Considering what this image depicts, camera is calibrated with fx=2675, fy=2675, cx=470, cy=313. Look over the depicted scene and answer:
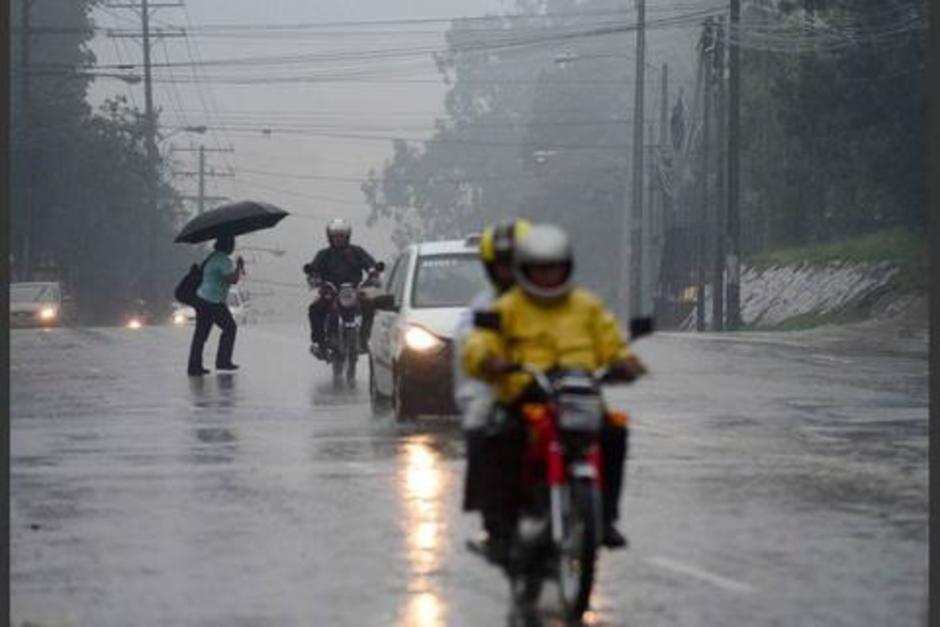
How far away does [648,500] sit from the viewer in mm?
15414

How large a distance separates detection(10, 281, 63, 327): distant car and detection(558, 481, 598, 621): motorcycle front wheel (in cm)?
5657

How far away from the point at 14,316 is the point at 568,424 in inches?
2296

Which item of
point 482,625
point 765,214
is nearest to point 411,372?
point 482,625

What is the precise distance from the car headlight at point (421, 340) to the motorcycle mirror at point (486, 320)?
11.4 meters

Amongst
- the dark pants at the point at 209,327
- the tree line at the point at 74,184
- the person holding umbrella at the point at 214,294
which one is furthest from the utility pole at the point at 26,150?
the person holding umbrella at the point at 214,294

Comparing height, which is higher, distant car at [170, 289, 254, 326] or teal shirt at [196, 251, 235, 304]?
teal shirt at [196, 251, 235, 304]

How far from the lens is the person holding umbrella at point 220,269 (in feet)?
98.9

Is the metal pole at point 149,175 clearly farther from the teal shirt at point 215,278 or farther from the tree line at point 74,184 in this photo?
the teal shirt at point 215,278

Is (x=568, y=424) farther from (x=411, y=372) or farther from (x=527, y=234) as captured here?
(x=411, y=372)

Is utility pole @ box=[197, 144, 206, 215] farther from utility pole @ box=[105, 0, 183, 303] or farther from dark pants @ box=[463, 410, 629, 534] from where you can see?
dark pants @ box=[463, 410, 629, 534]

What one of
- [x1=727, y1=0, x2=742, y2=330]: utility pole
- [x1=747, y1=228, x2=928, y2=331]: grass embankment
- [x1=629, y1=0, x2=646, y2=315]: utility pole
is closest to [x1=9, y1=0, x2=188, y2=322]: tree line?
[x1=629, y1=0, x2=646, y2=315]: utility pole

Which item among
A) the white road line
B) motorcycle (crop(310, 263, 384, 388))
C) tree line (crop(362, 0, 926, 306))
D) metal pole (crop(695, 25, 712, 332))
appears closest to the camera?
the white road line

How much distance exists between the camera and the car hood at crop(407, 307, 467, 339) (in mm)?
21344

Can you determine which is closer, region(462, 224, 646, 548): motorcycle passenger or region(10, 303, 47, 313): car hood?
region(462, 224, 646, 548): motorcycle passenger
